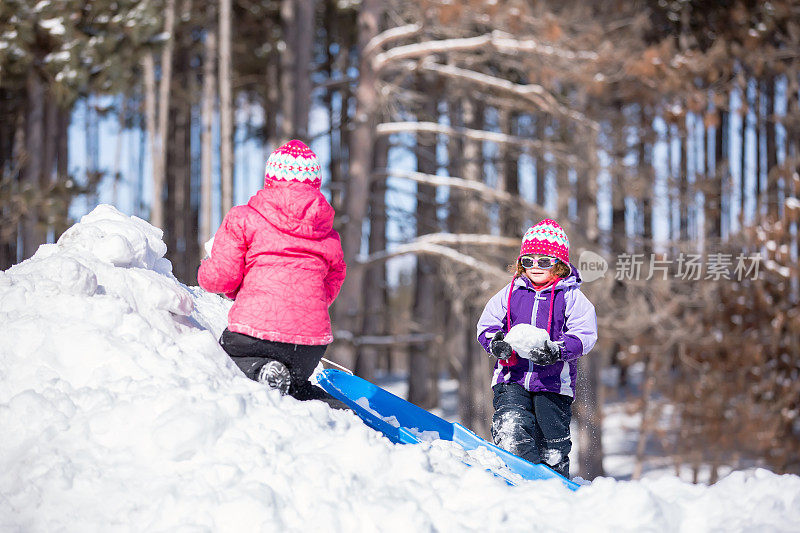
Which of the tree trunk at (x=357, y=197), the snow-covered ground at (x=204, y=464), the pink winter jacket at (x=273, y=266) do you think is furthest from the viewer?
the tree trunk at (x=357, y=197)

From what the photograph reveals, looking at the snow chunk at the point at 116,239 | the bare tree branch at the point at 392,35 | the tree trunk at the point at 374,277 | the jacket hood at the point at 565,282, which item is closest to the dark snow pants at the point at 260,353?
the snow chunk at the point at 116,239

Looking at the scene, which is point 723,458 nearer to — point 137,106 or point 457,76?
point 457,76

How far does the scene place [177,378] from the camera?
3312 millimetres

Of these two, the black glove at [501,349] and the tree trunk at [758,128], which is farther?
the tree trunk at [758,128]

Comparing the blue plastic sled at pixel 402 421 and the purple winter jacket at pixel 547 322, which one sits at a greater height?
the purple winter jacket at pixel 547 322

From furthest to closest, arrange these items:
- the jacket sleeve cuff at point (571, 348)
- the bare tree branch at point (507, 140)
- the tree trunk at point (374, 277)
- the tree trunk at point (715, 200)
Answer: the tree trunk at point (374, 277), the tree trunk at point (715, 200), the bare tree branch at point (507, 140), the jacket sleeve cuff at point (571, 348)

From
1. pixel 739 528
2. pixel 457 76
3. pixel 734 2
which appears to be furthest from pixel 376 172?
pixel 739 528

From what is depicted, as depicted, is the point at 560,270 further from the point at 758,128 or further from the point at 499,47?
the point at 758,128

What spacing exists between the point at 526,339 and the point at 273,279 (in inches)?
52.0

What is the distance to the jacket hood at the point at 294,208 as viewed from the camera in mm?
3770

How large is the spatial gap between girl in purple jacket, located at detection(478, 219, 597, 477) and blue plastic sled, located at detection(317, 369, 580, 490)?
0.52 feet

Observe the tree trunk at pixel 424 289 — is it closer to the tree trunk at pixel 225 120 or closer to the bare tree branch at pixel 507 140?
the bare tree branch at pixel 507 140

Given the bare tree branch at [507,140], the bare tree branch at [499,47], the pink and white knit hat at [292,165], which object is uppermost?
the bare tree branch at [499,47]

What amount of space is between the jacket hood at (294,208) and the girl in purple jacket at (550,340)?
1.12m
